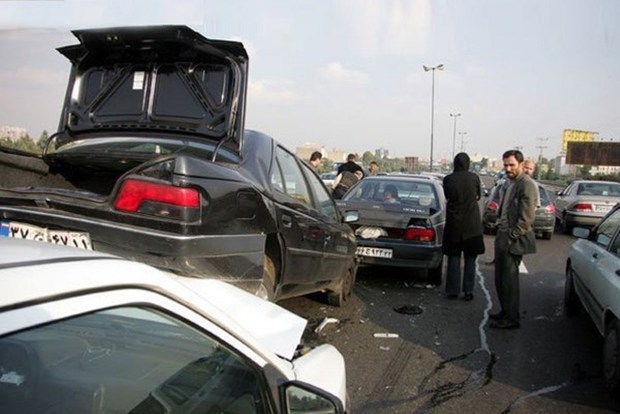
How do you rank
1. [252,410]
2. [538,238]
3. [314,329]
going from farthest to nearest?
[538,238] → [314,329] → [252,410]

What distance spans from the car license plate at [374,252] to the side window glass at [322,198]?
142 cm

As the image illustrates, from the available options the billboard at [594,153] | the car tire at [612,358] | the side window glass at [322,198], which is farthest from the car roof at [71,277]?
the billboard at [594,153]

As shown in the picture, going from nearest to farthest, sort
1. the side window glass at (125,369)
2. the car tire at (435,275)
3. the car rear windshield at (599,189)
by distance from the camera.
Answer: the side window glass at (125,369), the car tire at (435,275), the car rear windshield at (599,189)

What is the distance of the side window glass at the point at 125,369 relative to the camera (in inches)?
47.5

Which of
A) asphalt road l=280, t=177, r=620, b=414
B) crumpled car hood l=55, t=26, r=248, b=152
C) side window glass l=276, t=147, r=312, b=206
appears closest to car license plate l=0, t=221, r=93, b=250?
crumpled car hood l=55, t=26, r=248, b=152

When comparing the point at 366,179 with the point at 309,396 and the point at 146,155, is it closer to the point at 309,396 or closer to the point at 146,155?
the point at 146,155

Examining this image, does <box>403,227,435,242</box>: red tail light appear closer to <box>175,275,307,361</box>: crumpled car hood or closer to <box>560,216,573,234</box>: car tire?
<box>175,275,307,361</box>: crumpled car hood

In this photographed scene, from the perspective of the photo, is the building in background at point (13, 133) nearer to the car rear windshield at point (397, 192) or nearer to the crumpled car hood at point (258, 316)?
the crumpled car hood at point (258, 316)

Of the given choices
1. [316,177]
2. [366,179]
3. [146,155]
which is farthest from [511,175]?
[146,155]

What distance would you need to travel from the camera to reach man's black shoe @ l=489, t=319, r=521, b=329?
5301 millimetres

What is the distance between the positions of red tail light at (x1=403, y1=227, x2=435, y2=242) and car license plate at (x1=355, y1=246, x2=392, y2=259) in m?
0.34

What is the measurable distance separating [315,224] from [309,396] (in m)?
2.91

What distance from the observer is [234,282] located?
10.5ft

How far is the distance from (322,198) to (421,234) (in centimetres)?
198
